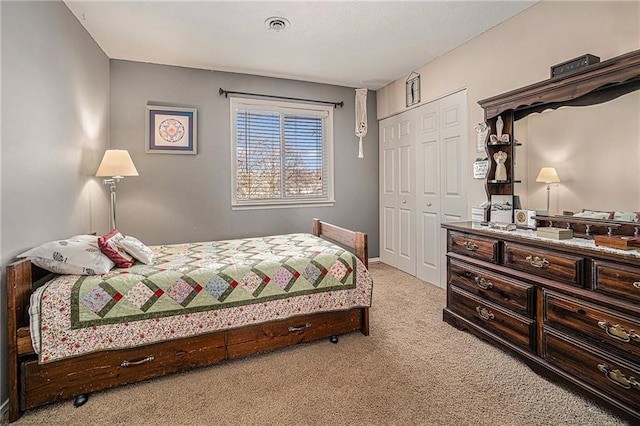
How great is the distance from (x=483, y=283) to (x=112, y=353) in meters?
2.48

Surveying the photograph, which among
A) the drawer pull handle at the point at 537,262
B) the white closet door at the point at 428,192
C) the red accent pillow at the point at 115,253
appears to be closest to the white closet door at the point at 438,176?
the white closet door at the point at 428,192

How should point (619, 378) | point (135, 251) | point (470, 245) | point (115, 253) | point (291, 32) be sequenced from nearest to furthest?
point (619, 378), point (115, 253), point (135, 251), point (470, 245), point (291, 32)

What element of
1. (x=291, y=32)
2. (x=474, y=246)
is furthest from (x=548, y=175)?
(x=291, y=32)

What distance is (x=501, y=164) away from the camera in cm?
267

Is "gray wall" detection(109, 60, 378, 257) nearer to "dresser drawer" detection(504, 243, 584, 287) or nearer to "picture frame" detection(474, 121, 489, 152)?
"picture frame" detection(474, 121, 489, 152)

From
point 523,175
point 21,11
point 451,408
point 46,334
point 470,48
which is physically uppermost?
point 470,48

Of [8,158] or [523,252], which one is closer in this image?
[8,158]

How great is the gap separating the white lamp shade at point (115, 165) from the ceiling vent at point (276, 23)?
5.69 ft

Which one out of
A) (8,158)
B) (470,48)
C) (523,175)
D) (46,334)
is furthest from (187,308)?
(470,48)

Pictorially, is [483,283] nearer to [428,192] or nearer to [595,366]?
[595,366]

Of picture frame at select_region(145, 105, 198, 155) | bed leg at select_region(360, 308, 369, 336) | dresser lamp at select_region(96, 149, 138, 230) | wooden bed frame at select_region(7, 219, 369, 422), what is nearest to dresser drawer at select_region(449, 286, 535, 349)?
bed leg at select_region(360, 308, 369, 336)

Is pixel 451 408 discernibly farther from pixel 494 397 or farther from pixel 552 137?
pixel 552 137

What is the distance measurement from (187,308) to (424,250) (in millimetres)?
2911

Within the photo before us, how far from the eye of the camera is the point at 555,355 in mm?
1872
